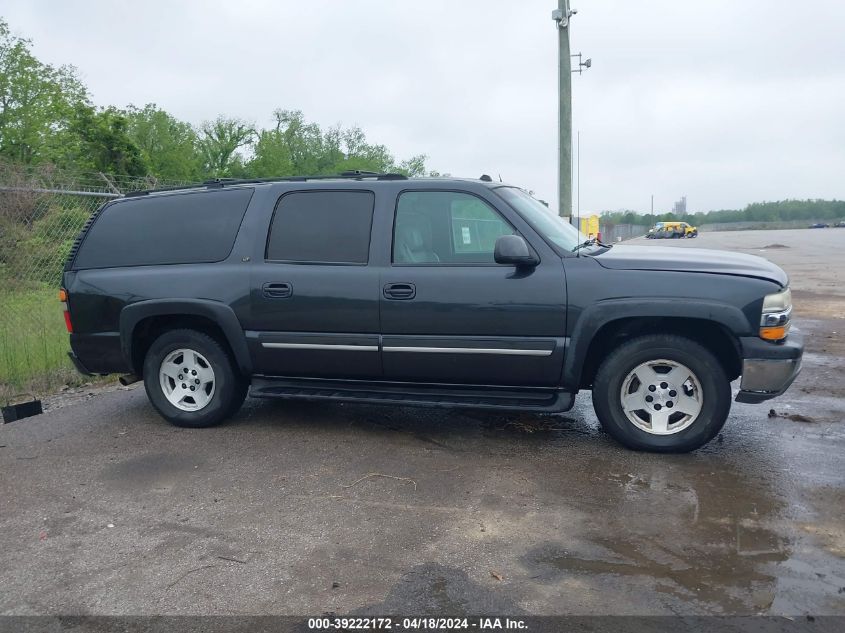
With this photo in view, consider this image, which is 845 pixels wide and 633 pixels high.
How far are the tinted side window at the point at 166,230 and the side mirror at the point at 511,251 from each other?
84.0 inches

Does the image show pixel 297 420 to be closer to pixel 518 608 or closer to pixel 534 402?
pixel 534 402

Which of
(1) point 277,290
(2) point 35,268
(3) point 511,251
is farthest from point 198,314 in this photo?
(2) point 35,268

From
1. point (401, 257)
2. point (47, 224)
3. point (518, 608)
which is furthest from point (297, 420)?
point (47, 224)

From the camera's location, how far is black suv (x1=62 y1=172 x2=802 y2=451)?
4812 mm

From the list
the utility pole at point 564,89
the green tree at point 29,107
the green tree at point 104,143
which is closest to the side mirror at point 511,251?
the utility pole at point 564,89

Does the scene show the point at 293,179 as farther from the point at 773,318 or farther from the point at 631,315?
the point at 773,318

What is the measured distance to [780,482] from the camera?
4.39 m

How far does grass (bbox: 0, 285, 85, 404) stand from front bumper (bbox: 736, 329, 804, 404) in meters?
6.49

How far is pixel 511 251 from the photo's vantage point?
487cm

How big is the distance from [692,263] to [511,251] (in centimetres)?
124

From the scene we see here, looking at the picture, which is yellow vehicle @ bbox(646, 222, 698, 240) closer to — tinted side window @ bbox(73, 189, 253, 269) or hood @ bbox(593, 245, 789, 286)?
hood @ bbox(593, 245, 789, 286)

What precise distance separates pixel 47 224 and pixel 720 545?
27.7 ft

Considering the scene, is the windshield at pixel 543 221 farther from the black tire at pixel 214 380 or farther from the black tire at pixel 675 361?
the black tire at pixel 214 380

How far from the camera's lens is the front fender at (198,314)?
5.54m
